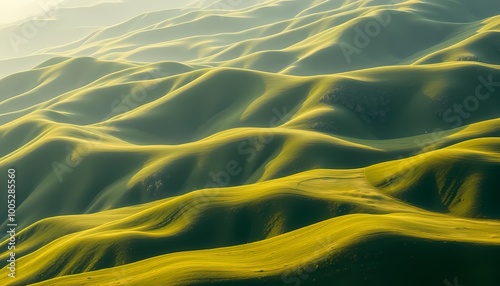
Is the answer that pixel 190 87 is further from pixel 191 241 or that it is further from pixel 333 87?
pixel 191 241

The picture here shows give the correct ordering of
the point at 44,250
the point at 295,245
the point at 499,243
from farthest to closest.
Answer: the point at 44,250, the point at 295,245, the point at 499,243

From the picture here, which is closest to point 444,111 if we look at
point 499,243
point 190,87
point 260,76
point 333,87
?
point 333,87

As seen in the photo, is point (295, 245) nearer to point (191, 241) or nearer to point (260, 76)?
point (191, 241)

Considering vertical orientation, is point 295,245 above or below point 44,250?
above

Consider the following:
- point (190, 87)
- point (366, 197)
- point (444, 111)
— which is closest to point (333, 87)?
point (444, 111)

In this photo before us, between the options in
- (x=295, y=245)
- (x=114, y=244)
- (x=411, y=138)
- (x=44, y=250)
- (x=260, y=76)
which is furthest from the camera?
(x=260, y=76)

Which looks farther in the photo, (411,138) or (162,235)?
(411,138)

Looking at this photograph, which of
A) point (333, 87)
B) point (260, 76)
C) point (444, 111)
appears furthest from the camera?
point (260, 76)

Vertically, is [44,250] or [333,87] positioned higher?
[333,87]

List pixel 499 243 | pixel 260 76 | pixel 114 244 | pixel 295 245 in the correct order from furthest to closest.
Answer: pixel 260 76 < pixel 114 244 < pixel 295 245 < pixel 499 243
